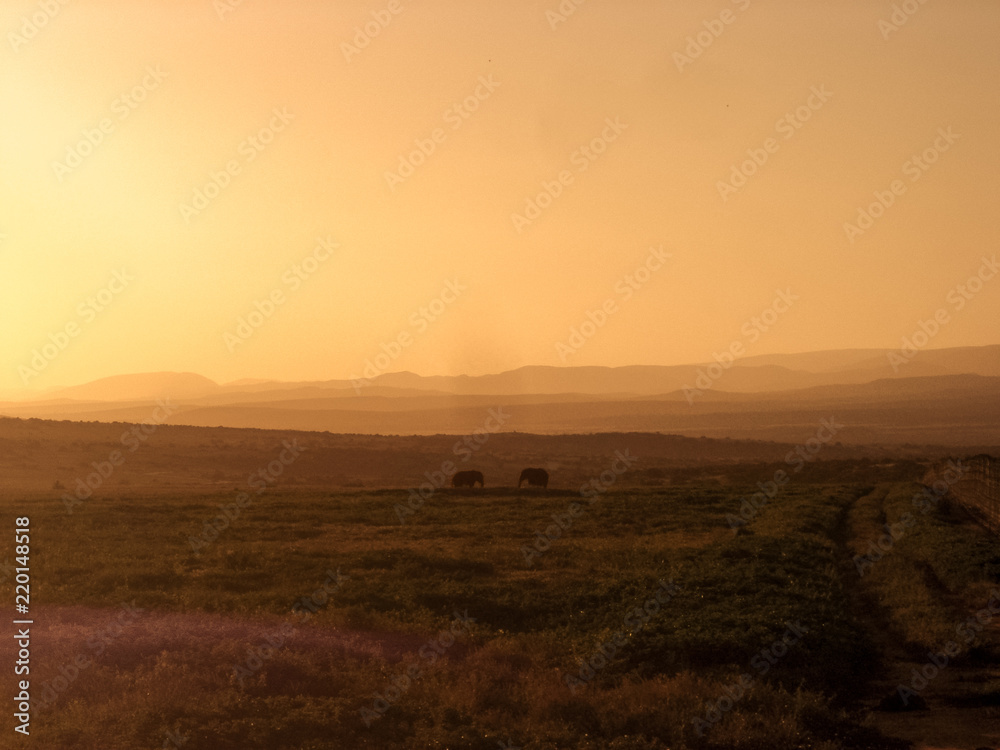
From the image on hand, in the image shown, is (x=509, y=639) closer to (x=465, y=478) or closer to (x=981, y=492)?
(x=465, y=478)

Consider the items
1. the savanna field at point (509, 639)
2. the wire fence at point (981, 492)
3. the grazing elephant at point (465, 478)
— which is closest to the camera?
the savanna field at point (509, 639)

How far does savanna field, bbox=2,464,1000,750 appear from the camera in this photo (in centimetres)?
1103

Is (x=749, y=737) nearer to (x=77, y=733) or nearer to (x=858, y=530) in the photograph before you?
(x=77, y=733)

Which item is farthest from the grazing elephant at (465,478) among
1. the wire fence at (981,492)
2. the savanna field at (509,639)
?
the wire fence at (981,492)

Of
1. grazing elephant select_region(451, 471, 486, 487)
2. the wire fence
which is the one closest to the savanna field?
the wire fence

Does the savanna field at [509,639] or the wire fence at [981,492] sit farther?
the wire fence at [981,492]

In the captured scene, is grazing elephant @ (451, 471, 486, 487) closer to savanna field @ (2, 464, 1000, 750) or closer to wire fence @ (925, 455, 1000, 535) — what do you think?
savanna field @ (2, 464, 1000, 750)

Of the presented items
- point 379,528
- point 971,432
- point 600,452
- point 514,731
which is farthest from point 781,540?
point 971,432

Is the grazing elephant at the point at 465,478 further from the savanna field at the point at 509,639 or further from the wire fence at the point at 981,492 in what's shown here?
the wire fence at the point at 981,492

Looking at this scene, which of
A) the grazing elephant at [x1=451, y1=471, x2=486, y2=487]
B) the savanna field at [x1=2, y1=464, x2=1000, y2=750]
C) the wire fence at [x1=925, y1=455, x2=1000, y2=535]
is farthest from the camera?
the grazing elephant at [x1=451, y1=471, x2=486, y2=487]

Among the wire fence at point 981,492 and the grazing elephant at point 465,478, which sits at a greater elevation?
the grazing elephant at point 465,478

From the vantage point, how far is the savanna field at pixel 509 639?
11.0 meters

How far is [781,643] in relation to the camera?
14352mm

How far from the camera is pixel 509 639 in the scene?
15328mm
